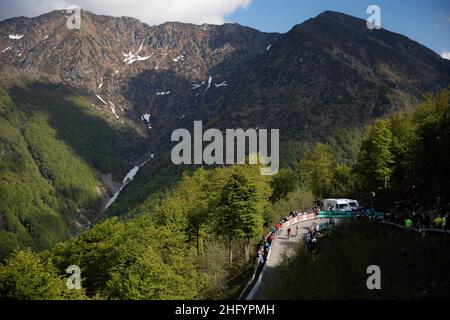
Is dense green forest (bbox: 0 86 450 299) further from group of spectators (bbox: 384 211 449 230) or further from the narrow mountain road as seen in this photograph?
group of spectators (bbox: 384 211 449 230)

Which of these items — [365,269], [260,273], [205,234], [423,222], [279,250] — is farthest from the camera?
[205,234]

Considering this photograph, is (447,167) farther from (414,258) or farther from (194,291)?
(194,291)

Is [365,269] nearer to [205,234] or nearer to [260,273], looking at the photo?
[260,273]

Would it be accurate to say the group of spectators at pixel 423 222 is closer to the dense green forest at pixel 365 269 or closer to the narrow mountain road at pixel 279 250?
the dense green forest at pixel 365 269

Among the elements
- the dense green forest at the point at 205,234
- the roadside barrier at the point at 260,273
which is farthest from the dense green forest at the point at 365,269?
the dense green forest at the point at 205,234

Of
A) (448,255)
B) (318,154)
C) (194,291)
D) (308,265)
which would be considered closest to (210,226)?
(194,291)

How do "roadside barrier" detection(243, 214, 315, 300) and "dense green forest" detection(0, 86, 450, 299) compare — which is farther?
"dense green forest" detection(0, 86, 450, 299)

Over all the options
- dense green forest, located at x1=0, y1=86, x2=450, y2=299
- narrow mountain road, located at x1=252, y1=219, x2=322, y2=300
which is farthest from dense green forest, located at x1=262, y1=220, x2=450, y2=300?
dense green forest, located at x1=0, y1=86, x2=450, y2=299

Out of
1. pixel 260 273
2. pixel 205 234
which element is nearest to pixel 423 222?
pixel 260 273
